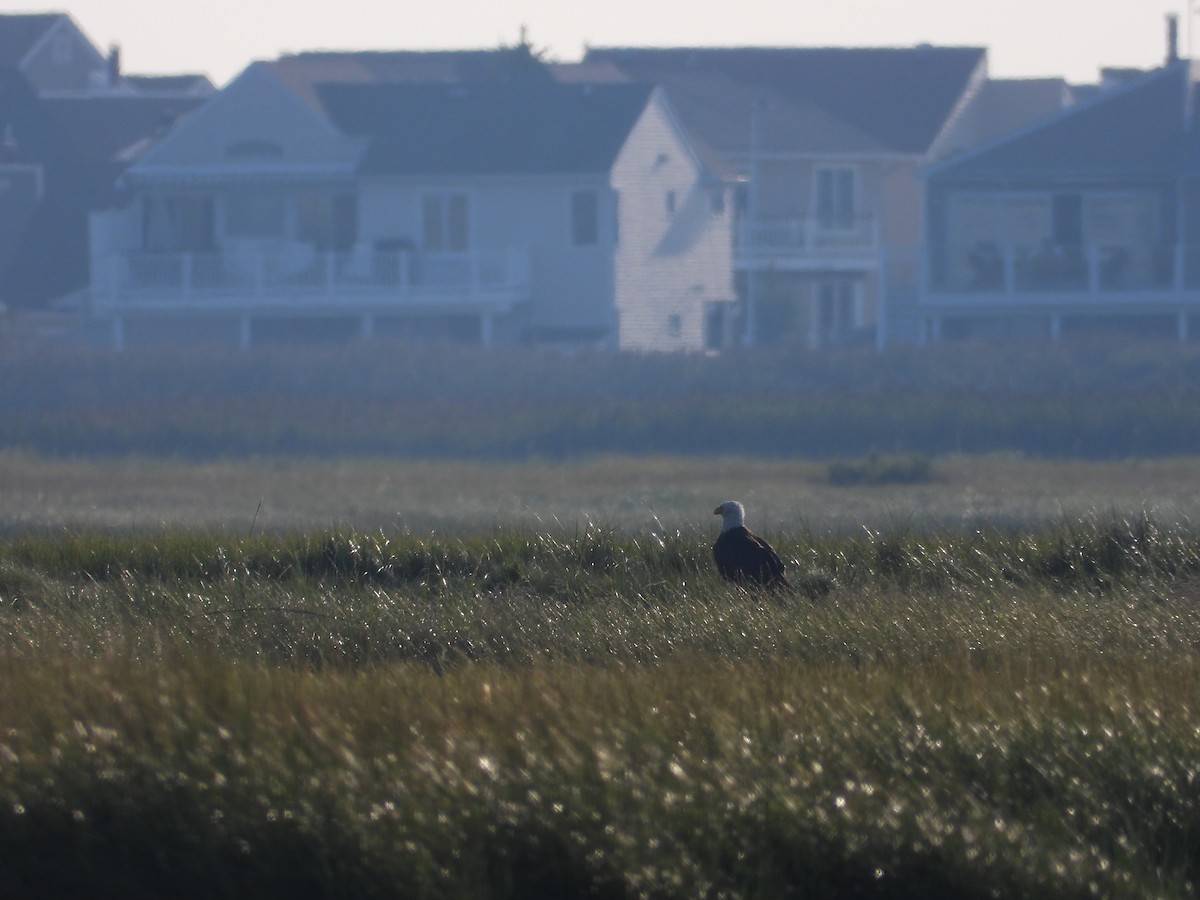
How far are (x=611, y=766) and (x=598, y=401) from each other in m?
29.3

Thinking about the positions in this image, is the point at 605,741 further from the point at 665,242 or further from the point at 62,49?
the point at 62,49

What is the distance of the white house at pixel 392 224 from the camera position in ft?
142

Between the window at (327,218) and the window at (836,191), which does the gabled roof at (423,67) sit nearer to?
the window at (327,218)

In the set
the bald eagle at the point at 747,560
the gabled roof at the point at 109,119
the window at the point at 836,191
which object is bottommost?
the bald eagle at the point at 747,560

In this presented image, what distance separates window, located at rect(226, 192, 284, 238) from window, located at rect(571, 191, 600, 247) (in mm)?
7256

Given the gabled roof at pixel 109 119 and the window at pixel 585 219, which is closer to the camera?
the window at pixel 585 219

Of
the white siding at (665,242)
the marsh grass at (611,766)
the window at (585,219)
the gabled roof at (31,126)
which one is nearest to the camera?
the marsh grass at (611,766)

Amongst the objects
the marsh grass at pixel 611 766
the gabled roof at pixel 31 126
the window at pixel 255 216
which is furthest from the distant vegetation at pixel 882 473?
the gabled roof at pixel 31 126

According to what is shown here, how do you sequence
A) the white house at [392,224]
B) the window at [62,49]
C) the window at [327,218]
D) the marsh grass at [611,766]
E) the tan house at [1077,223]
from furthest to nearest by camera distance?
1. the window at [62,49]
2. the window at [327,218]
3. the tan house at [1077,223]
4. the white house at [392,224]
5. the marsh grass at [611,766]

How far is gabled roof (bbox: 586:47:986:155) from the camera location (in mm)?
53750

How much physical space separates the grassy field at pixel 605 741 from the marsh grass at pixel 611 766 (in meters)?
0.01

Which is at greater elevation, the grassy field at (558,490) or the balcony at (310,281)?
the balcony at (310,281)

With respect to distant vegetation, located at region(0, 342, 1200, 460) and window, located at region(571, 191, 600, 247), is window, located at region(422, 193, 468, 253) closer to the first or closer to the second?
window, located at region(571, 191, 600, 247)

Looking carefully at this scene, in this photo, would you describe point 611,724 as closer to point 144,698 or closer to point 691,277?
point 144,698
